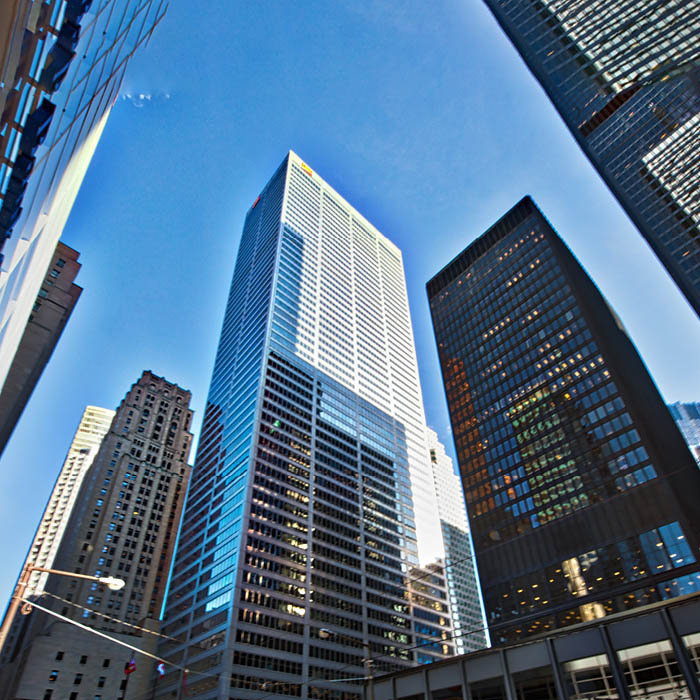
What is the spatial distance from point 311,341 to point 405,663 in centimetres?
8548

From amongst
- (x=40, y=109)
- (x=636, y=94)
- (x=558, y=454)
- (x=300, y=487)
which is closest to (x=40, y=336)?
(x=40, y=109)

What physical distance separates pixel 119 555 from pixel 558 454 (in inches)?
4116

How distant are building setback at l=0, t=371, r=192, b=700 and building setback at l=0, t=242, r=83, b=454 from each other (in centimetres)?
4560

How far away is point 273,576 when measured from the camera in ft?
321

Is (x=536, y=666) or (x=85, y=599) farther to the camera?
(x=85, y=599)

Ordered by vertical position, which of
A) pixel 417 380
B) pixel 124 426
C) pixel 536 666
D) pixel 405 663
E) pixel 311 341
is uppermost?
pixel 417 380

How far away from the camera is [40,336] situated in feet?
185

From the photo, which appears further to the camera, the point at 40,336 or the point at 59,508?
the point at 59,508

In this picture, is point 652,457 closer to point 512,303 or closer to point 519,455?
point 519,455

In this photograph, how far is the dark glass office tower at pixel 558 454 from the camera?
70.6 m

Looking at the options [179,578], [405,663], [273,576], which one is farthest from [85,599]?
[405,663]

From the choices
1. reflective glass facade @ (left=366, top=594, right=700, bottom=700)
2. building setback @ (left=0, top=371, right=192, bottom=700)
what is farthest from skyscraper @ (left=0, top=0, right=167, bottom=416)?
building setback @ (left=0, top=371, right=192, bottom=700)

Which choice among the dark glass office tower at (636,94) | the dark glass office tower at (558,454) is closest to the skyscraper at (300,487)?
the dark glass office tower at (558,454)

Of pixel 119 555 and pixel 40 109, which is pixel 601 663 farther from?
pixel 119 555
